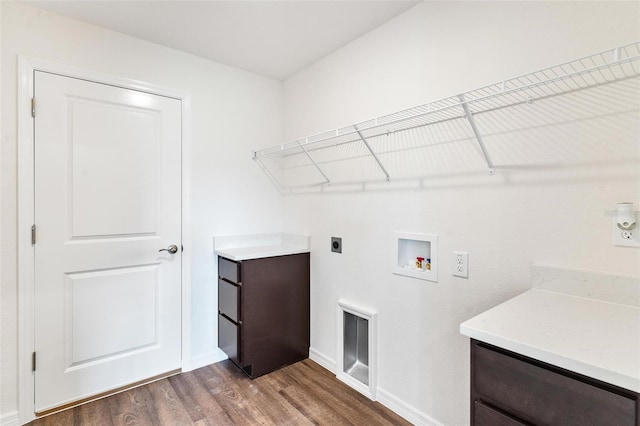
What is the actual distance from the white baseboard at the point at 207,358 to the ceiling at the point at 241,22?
2320mm

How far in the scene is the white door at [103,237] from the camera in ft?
6.13

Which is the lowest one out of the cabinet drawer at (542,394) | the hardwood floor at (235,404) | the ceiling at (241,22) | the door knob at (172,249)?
the hardwood floor at (235,404)

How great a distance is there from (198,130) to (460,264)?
2.05 meters

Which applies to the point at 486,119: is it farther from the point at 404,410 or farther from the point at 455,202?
the point at 404,410

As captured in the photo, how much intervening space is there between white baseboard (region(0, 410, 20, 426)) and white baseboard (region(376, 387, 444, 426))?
2088 millimetres

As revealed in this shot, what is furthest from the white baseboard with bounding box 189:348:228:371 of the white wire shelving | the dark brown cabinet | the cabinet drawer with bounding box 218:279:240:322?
the white wire shelving

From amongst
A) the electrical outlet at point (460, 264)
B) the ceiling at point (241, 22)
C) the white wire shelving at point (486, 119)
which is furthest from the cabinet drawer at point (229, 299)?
the ceiling at point (241, 22)

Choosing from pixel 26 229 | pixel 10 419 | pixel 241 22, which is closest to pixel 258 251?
pixel 26 229

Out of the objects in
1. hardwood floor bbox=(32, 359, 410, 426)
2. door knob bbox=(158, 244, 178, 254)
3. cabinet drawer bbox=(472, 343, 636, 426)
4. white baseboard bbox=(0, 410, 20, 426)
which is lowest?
hardwood floor bbox=(32, 359, 410, 426)

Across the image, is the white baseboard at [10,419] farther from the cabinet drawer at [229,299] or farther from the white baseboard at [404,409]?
the white baseboard at [404,409]

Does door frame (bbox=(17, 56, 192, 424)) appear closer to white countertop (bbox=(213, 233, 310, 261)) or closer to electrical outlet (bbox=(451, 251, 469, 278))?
white countertop (bbox=(213, 233, 310, 261))

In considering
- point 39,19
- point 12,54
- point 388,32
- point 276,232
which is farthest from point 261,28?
point 276,232

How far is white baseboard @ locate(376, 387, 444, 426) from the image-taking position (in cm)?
171

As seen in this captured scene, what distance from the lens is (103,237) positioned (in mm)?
2045
